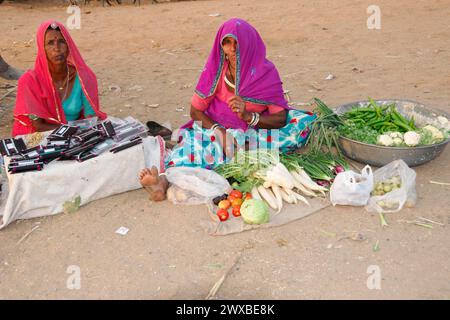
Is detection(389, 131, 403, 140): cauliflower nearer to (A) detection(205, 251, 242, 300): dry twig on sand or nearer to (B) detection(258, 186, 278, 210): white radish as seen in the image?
(B) detection(258, 186, 278, 210): white radish

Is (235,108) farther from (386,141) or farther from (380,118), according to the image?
(380,118)

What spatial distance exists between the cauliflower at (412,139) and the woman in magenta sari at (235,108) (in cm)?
90

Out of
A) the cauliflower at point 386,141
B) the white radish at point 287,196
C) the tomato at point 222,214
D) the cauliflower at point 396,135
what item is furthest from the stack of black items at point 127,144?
the cauliflower at point 396,135

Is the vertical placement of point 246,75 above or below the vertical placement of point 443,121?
above

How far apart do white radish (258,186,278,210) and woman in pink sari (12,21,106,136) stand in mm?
1698

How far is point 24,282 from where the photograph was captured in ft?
9.29

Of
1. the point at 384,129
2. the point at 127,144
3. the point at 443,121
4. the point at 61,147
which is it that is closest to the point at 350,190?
the point at 384,129

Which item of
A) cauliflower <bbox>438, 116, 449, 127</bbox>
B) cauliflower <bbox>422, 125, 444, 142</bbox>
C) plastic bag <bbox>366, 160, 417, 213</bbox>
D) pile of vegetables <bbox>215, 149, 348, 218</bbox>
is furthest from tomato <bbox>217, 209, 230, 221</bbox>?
cauliflower <bbox>438, 116, 449, 127</bbox>

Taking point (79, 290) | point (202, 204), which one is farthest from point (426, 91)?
point (79, 290)

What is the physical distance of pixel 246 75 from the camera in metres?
3.78

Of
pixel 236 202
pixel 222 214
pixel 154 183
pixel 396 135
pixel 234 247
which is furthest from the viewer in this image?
pixel 396 135

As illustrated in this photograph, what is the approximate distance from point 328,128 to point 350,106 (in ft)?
1.85

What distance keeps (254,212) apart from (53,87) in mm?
2071

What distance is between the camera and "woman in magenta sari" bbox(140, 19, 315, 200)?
366cm
